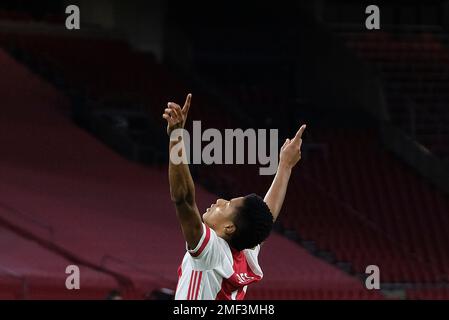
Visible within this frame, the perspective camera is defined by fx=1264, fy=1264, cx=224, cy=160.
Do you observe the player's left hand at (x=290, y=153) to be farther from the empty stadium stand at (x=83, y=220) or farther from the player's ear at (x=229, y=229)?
the empty stadium stand at (x=83, y=220)

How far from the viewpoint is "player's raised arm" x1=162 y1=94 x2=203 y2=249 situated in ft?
14.4

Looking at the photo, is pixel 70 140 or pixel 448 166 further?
pixel 448 166

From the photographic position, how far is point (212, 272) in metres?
4.71

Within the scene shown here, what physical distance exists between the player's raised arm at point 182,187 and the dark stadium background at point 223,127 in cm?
602

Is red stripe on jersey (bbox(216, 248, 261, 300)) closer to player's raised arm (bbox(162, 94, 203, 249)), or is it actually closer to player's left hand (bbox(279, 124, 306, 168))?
player's raised arm (bbox(162, 94, 203, 249))

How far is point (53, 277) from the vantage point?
11031mm

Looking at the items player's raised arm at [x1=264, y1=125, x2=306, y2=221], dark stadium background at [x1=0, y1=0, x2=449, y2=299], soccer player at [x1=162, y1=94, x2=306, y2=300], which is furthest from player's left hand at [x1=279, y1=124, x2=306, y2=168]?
dark stadium background at [x1=0, y1=0, x2=449, y2=299]

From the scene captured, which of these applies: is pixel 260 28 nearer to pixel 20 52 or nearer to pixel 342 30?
pixel 342 30

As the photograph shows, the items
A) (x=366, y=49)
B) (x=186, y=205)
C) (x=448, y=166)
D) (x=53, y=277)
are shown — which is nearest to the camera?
(x=186, y=205)

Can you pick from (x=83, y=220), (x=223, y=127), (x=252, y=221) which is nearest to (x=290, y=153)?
(x=252, y=221)

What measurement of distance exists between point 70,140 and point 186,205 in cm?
1062

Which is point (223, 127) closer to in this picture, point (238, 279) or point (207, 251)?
point (238, 279)

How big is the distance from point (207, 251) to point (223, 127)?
11563mm

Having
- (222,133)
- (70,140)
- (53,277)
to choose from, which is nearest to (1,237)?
(53,277)
